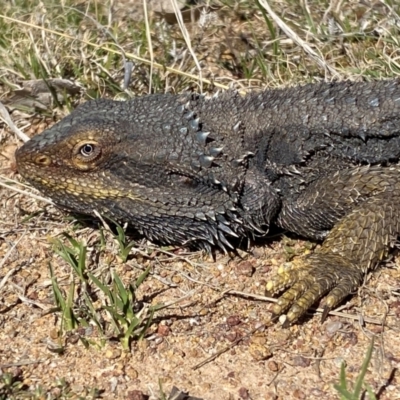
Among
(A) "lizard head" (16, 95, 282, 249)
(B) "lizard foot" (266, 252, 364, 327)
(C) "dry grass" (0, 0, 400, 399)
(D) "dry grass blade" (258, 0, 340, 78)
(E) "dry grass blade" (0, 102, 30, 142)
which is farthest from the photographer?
(D) "dry grass blade" (258, 0, 340, 78)

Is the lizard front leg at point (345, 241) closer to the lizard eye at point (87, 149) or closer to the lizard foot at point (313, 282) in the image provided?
the lizard foot at point (313, 282)

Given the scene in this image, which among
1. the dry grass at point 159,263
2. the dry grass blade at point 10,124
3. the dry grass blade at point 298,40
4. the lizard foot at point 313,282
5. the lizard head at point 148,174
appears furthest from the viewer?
the dry grass blade at point 298,40

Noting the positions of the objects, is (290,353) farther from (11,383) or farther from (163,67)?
(163,67)

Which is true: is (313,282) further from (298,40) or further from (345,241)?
(298,40)

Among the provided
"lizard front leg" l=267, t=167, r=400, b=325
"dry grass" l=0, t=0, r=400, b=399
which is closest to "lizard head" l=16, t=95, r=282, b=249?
"dry grass" l=0, t=0, r=400, b=399

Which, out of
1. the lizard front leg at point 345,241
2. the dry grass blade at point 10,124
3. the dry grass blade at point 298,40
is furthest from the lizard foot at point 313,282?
the dry grass blade at point 10,124

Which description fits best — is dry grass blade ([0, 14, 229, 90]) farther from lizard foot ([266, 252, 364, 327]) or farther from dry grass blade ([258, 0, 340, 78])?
lizard foot ([266, 252, 364, 327])
